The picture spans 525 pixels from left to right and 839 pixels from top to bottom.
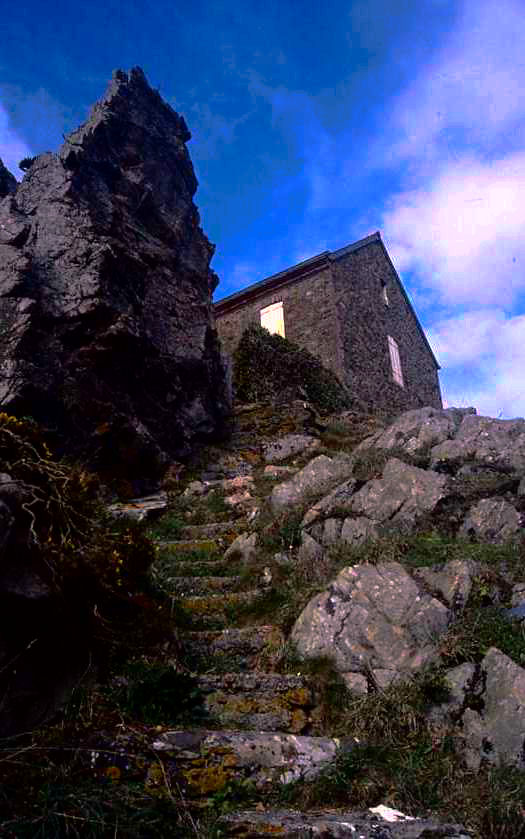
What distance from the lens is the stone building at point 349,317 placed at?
18281 millimetres

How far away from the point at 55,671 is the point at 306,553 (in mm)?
2818

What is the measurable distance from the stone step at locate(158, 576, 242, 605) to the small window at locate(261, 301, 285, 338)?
44.9 ft

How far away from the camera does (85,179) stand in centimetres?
1042

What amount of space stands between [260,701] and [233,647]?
81 centimetres

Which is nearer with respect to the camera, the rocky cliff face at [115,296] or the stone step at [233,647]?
the stone step at [233,647]

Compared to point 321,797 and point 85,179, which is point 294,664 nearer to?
point 321,797

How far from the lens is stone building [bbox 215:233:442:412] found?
60.0ft

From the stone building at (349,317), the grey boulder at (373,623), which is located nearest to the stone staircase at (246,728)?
the grey boulder at (373,623)

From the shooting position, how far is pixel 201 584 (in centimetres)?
623

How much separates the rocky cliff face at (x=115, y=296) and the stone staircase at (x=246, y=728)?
10.3ft

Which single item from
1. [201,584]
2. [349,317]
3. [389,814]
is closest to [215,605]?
[201,584]

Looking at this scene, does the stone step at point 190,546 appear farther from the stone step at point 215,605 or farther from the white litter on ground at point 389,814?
the white litter on ground at point 389,814

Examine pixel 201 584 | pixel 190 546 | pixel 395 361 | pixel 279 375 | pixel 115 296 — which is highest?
pixel 395 361

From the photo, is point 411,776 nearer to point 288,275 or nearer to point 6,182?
→ point 6,182
